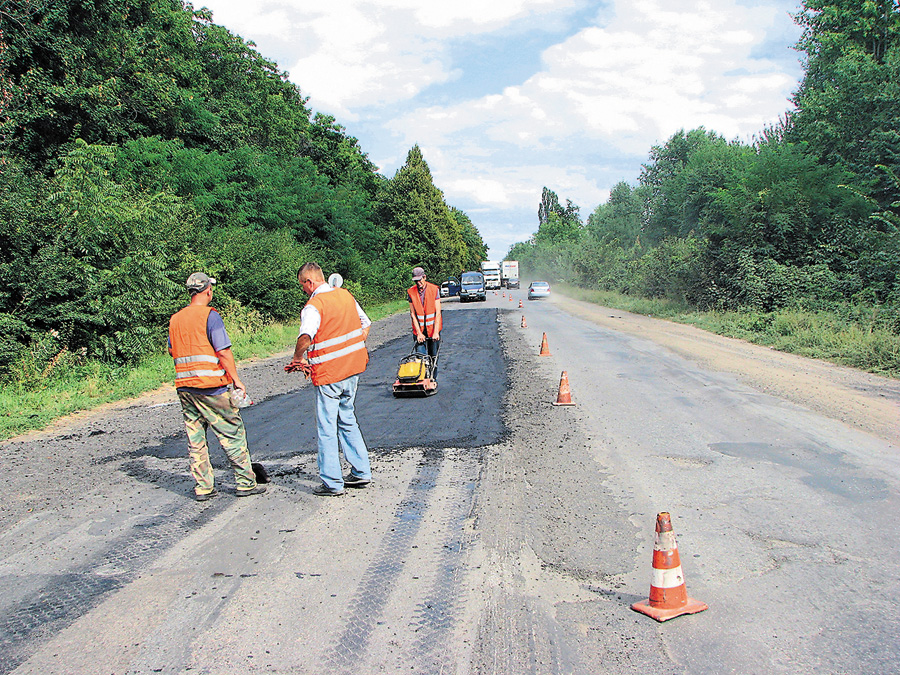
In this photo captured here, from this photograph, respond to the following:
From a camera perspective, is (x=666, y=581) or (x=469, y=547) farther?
(x=469, y=547)

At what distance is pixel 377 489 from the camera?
19.9 ft

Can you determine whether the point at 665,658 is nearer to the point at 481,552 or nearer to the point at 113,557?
the point at 481,552

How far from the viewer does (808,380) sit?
12336 mm

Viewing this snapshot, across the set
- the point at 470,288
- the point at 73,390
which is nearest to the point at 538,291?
the point at 470,288

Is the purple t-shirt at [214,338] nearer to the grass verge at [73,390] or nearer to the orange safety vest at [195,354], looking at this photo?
the orange safety vest at [195,354]

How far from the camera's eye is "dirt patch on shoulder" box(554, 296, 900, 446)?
30.2 ft

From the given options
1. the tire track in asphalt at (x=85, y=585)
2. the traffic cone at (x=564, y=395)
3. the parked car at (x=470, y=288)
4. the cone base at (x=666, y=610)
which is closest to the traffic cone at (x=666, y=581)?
the cone base at (x=666, y=610)

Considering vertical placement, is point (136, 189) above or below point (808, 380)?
above

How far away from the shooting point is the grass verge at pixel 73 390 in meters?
9.79

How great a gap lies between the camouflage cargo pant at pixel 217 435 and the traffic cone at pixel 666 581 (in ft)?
12.7

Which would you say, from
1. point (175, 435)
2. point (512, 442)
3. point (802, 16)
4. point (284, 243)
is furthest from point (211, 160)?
point (802, 16)

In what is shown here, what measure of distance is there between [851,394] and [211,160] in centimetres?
2300

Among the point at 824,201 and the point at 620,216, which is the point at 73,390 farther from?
the point at 620,216

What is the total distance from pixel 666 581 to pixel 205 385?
426 cm
